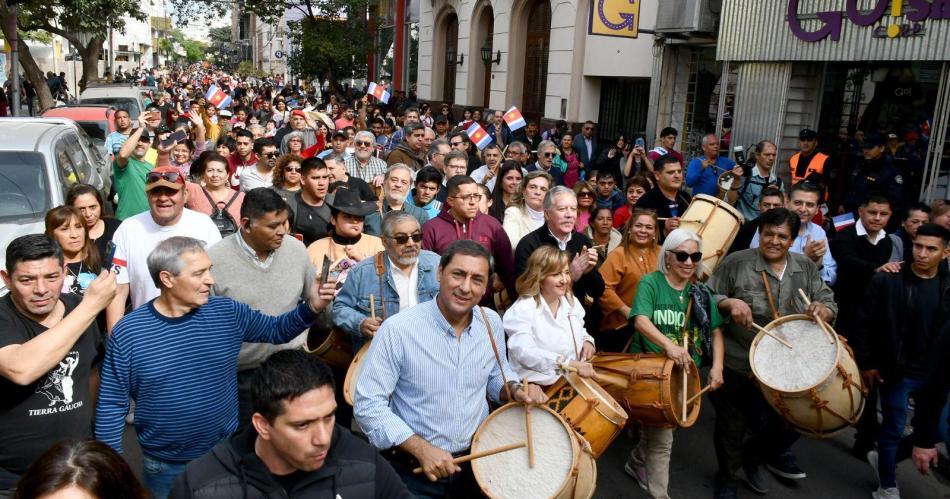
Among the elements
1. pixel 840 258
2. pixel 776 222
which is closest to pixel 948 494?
pixel 840 258

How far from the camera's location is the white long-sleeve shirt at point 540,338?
443 centimetres

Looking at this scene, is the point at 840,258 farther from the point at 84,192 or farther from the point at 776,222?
the point at 84,192

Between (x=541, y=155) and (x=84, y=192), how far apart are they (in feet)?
19.2

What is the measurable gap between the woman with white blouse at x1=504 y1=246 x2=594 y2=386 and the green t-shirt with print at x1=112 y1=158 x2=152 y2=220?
176 inches

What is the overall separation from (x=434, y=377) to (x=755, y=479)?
10.0 feet

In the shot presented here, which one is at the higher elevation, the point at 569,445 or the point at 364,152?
the point at 364,152

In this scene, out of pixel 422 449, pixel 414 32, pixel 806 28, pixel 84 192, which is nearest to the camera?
pixel 422 449

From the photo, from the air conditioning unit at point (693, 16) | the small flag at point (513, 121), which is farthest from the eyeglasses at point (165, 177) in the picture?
the air conditioning unit at point (693, 16)

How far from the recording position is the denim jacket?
4504 millimetres

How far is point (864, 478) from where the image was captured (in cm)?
579

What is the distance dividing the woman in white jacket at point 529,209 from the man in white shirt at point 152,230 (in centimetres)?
246

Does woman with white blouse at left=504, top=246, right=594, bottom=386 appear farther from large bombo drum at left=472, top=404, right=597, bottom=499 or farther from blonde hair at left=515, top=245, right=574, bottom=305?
large bombo drum at left=472, top=404, right=597, bottom=499

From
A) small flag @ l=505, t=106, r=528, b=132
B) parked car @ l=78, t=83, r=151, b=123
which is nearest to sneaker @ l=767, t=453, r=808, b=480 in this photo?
small flag @ l=505, t=106, r=528, b=132

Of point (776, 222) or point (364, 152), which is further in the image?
point (364, 152)
